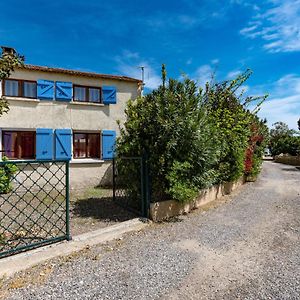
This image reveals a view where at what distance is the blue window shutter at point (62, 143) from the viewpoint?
418 inches

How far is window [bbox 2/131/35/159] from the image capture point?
10227mm

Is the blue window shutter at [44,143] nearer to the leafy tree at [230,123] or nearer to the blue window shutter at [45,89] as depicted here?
the blue window shutter at [45,89]

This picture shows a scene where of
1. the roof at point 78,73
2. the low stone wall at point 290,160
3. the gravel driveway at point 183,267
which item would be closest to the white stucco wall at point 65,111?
the roof at point 78,73

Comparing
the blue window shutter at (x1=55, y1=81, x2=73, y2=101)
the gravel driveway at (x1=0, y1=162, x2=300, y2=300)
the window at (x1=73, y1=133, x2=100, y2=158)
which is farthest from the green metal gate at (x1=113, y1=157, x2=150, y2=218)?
the blue window shutter at (x1=55, y1=81, x2=73, y2=101)

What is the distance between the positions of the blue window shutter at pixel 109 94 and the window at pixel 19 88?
305 cm

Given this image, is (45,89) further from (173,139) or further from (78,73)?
(173,139)

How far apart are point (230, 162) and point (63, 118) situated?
7.48m

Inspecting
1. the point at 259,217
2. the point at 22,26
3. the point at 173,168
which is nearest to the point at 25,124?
the point at 22,26

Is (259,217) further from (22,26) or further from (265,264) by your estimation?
(22,26)

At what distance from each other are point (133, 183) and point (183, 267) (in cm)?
305

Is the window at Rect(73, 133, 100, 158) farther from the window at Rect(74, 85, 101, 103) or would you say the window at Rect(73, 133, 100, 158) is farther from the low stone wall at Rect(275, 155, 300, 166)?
the low stone wall at Rect(275, 155, 300, 166)

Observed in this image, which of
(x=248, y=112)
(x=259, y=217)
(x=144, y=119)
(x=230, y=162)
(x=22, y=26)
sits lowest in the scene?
(x=259, y=217)

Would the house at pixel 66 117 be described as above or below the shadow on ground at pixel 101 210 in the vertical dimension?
above

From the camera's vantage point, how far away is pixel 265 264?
3.76m
